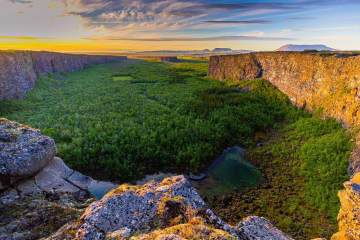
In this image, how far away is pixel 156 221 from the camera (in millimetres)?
3781

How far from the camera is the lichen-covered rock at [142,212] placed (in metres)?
3.53

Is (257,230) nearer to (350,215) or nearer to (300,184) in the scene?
(350,215)

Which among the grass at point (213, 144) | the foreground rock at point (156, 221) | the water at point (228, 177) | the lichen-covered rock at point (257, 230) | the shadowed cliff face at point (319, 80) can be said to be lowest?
the water at point (228, 177)

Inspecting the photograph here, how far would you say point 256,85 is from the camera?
1286 inches

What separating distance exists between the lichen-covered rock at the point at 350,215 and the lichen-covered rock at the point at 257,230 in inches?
95.4

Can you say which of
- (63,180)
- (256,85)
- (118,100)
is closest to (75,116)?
(118,100)

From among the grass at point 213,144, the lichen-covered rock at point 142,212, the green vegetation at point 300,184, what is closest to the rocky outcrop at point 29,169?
the grass at point 213,144

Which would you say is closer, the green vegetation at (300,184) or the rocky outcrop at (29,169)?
the rocky outcrop at (29,169)

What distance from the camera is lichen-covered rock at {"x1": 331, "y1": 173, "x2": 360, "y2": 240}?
192 inches

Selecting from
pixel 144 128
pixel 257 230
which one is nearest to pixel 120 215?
pixel 257 230

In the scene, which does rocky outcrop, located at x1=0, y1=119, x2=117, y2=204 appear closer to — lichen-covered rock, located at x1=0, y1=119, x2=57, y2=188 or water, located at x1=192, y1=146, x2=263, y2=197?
lichen-covered rock, located at x1=0, y1=119, x2=57, y2=188

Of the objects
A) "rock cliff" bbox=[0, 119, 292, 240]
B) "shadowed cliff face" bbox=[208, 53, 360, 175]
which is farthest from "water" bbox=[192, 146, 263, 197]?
"rock cliff" bbox=[0, 119, 292, 240]

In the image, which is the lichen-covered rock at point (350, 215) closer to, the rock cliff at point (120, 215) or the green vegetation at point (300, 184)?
the rock cliff at point (120, 215)

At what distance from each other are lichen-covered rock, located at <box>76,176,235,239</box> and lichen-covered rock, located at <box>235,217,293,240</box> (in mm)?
445
